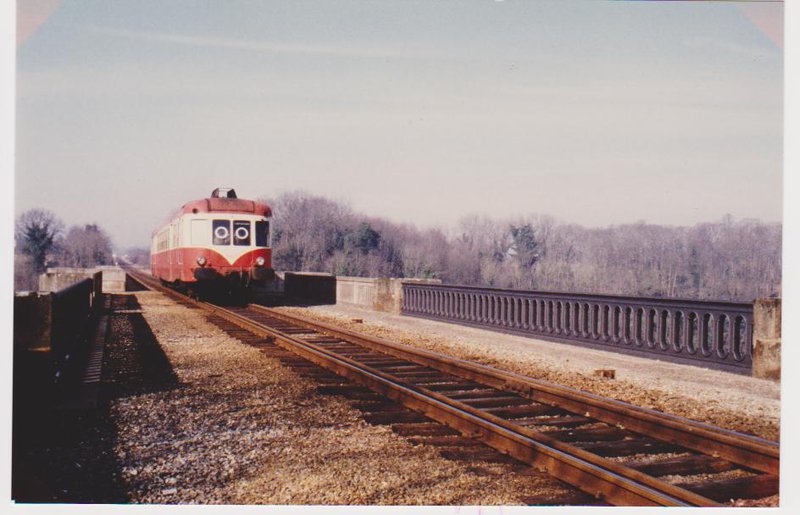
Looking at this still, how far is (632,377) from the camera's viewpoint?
898cm

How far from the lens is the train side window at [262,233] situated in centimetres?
2145

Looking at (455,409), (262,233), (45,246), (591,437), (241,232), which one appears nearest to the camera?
(591,437)

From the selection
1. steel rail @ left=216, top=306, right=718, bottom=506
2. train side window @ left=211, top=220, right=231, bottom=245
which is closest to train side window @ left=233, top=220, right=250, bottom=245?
train side window @ left=211, top=220, right=231, bottom=245

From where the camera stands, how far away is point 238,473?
496 centimetres

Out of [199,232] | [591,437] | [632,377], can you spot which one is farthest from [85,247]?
[591,437]

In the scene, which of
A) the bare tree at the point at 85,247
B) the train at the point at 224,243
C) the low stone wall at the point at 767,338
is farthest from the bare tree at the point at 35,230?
the bare tree at the point at 85,247

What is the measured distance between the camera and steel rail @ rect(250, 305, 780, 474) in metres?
5.04

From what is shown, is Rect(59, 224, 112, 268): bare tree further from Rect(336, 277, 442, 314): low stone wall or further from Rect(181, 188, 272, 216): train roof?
Rect(336, 277, 442, 314): low stone wall

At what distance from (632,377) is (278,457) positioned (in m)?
5.34

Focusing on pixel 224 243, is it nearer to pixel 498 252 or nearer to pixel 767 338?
pixel 767 338

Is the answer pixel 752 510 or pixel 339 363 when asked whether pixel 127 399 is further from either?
pixel 752 510

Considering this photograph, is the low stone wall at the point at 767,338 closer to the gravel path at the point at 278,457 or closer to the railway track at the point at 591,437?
the railway track at the point at 591,437

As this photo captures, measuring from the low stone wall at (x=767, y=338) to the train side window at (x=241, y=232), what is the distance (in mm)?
15279

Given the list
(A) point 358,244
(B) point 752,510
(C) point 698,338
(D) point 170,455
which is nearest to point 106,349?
(D) point 170,455
